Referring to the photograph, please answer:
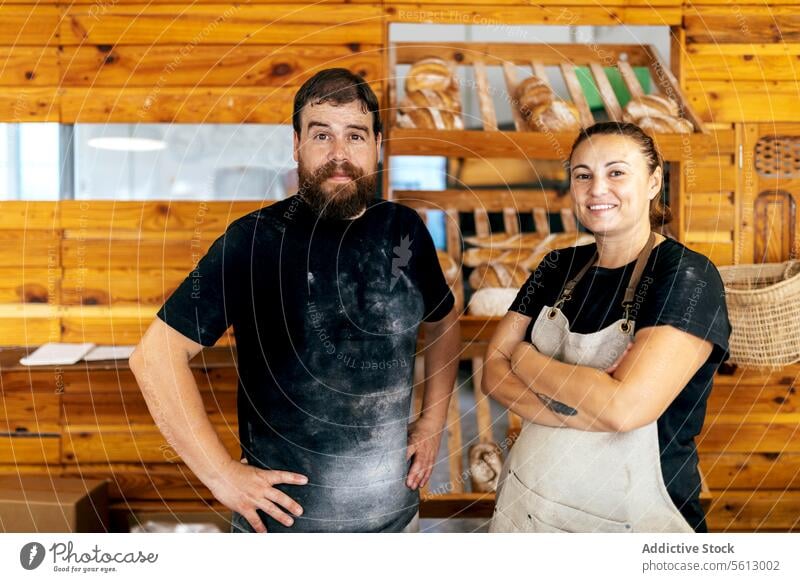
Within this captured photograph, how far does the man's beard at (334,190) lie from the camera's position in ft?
4.17

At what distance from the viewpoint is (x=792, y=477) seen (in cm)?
209

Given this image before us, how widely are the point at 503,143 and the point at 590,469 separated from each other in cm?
80

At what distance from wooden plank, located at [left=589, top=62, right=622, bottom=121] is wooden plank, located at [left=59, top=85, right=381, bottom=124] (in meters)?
0.56

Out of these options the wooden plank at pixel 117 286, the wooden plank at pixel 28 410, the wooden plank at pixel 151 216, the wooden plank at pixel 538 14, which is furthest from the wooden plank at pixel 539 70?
the wooden plank at pixel 28 410

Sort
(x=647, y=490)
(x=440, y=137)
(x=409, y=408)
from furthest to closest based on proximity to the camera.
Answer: (x=440, y=137)
(x=409, y=408)
(x=647, y=490)

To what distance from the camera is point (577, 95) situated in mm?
1945

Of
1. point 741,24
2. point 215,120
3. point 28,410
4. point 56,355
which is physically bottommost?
point 28,410

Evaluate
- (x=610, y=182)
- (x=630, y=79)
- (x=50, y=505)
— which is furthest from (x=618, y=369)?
→ (x=50, y=505)

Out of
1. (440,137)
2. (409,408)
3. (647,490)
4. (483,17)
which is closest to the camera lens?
(647,490)

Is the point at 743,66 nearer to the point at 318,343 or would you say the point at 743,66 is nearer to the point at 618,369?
the point at 618,369
